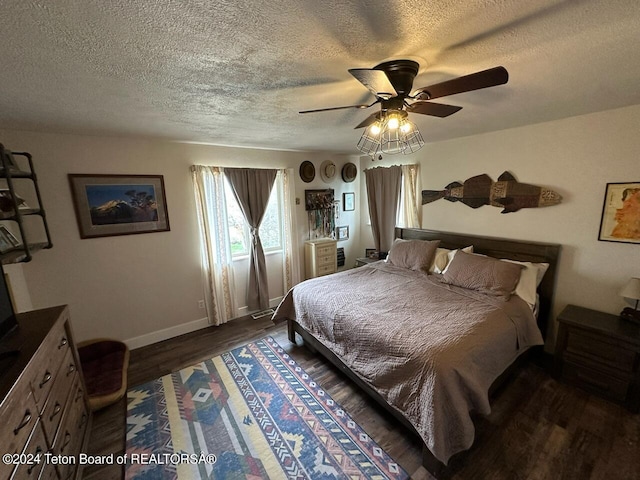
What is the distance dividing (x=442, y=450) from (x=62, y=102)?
308 centimetres

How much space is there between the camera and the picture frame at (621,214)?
207 cm

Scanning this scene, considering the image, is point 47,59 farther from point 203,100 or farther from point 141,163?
point 141,163

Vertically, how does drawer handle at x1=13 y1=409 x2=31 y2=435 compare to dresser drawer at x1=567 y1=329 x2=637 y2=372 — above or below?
above

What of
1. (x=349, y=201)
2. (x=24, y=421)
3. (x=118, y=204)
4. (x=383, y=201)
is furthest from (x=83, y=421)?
(x=349, y=201)

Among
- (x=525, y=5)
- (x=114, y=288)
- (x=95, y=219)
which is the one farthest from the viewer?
(x=114, y=288)

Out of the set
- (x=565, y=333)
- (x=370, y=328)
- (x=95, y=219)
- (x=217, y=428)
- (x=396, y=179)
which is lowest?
(x=217, y=428)

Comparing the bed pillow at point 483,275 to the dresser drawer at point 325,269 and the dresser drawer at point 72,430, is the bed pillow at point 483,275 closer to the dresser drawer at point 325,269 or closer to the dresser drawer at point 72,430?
the dresser drawer at point 325,269

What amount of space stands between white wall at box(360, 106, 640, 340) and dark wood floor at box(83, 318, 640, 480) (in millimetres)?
866

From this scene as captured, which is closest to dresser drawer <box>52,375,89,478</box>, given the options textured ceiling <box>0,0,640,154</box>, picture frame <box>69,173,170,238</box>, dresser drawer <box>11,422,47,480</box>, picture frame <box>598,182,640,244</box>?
dresser drawer <box>11,422,47,480</box>

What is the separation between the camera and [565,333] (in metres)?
2.18

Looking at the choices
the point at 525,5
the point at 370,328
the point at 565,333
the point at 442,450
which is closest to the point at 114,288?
the point at 370,328

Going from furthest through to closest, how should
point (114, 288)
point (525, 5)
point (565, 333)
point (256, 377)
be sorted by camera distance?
1. point (114, 288)
2. point (256, 377)
3. point (565, 333)
4. point (525, 5)

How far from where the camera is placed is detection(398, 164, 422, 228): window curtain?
11.9 ft

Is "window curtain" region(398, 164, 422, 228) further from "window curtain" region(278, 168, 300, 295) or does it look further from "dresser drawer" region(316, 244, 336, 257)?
"window curtain" region(278, 168, 300, 295)
